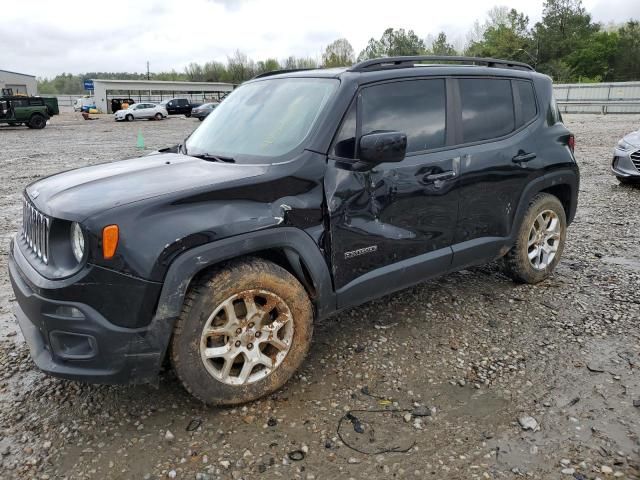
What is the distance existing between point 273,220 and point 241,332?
640mm

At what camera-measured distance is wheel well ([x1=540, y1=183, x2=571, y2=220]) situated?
4613mm

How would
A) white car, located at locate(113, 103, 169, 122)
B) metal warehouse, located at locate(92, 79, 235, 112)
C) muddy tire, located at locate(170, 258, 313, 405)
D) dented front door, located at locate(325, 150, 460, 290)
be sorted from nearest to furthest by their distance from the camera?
muddy tire, located at locate(170, 258, 313, 405) < dented front door, located at locate(325, 150, 460, 290) < white car, located at locate(113, 103, 169, 122) < metal warehouse, located at locate(92, 79, 235, 112)

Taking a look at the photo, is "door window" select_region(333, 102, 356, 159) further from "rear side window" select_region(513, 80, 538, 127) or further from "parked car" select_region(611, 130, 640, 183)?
"parked car" select_region(611, 130, 640, 183)

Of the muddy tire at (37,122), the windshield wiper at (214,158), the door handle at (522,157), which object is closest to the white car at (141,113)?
the muddy tire at (37,122)

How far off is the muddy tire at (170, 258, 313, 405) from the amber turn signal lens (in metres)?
0.44

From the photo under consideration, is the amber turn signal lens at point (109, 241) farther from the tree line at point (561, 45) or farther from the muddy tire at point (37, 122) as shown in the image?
the tree line at point (561, 45)

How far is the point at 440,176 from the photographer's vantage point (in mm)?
3529

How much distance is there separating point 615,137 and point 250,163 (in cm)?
1703

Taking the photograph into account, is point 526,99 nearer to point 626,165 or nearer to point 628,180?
point 626,165

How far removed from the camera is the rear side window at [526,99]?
4215mm

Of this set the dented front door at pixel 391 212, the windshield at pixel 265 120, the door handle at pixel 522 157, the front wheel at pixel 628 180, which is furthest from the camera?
the front wheel at pixel 628 180

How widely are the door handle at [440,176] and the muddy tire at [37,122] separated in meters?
30.0

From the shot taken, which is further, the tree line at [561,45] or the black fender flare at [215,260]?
the tree line at [561,45]

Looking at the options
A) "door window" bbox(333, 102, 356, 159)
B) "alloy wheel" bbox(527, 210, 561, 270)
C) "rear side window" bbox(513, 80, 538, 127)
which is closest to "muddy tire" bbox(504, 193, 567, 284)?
"alloy wheel" bbox(527, 210, 561, 270)
